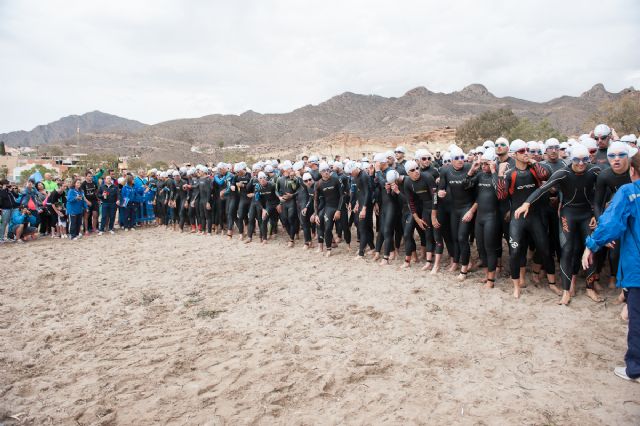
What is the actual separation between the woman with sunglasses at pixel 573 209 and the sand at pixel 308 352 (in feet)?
0.99

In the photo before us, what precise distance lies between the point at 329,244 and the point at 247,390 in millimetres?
5452

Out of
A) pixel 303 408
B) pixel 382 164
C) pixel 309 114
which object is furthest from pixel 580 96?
pixel 303 408

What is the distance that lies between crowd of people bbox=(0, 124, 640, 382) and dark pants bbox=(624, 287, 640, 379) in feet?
1.64

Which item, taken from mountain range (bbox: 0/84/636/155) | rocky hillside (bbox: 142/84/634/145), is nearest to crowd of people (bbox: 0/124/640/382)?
mountain range (bbox: 0/84/636/155)

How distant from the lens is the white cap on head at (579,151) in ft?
17.1

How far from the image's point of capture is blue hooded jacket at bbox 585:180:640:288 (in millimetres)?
3463

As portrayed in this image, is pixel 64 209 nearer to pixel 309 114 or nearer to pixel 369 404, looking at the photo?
pixel 369 404

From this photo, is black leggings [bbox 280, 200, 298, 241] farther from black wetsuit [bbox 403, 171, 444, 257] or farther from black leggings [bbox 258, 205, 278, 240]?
black wetsuit [bbox 403, 171, 444, 257]

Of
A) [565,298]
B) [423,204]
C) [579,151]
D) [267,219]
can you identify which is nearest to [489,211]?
[423,204]

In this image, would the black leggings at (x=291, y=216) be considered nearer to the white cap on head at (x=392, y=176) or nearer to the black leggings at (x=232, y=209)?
the black leggings at (x=232, y=209)

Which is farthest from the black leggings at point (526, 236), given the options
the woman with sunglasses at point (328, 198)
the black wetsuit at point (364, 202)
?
the woman with sunglasses at point (328, 198)

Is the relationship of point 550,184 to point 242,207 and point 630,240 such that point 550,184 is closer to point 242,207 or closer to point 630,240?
point 630,240

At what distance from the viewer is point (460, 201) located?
668 centimetres

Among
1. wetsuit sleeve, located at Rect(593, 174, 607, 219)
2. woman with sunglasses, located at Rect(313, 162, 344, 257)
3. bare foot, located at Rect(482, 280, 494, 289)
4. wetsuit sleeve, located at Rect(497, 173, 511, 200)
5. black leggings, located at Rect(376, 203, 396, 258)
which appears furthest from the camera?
woman with sunglasses, located at Rect(313, 162, 344, 257)
